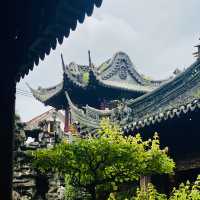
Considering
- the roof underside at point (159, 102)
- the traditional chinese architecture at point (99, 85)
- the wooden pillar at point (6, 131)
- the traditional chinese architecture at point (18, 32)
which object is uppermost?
the traditional chinese architecture at point (99, 85)

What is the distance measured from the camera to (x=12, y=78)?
375 cm

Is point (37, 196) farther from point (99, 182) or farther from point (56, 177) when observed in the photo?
point (99, 182)

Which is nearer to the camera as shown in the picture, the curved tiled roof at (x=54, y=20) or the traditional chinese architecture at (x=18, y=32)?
the traditional chinese architecture at (x=18, y=32)

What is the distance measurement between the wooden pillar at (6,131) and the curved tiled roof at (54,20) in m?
0.55

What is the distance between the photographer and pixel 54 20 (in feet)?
13.9

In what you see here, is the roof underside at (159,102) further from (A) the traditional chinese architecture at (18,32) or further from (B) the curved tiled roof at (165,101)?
(A) the traditional chinese architecture at (18,32)

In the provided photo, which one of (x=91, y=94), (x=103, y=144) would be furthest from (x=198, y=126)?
(x=91, y=94)

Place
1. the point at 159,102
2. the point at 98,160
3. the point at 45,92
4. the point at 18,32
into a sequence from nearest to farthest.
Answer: the point at 18,32 → the point at 98,160 → the point at 159,102 → the point at 45,92

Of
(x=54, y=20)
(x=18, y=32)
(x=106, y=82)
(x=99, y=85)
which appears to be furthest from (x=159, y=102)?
(x=106, y=82)

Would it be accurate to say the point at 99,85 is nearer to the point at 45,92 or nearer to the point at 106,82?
the point at 106,82

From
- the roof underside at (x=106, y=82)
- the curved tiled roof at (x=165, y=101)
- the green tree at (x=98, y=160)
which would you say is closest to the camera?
the green tree at (x=98, y=160)

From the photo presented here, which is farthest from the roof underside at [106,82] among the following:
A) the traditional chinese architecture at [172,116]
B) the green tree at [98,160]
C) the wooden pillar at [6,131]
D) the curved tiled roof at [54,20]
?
the wooden pillar at [6,131]

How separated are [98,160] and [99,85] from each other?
16987 mm

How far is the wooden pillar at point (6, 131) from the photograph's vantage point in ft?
11.6
